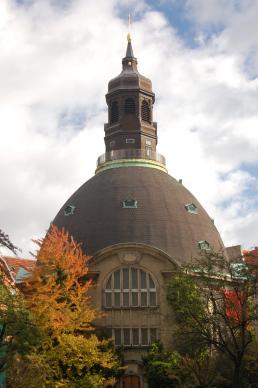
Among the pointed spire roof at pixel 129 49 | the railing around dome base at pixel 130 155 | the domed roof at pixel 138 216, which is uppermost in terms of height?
the pointed spire roof at pixel 129 49

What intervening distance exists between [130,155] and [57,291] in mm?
22483

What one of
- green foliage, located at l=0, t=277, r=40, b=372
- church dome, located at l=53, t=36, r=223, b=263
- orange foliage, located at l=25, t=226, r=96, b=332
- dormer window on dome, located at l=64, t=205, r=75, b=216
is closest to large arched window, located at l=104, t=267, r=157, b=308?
church dome, located at l=53, t=36, r=223, b=263

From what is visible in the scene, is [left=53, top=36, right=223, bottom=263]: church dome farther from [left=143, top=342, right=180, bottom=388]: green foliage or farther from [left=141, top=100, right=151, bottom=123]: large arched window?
[left=143, top=342, right=180, bottom=388]: green foliage

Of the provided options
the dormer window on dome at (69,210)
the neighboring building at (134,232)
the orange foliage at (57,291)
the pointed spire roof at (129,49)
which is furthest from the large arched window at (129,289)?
the pointed spire roof at (129,49)

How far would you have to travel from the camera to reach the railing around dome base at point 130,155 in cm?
5225

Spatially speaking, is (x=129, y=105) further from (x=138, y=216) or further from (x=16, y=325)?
(x=16, y=325)

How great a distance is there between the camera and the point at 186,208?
47.8 metres

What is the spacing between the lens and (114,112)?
56906 mm

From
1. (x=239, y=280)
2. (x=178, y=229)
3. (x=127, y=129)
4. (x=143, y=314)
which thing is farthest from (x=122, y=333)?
(x=127, y=129)

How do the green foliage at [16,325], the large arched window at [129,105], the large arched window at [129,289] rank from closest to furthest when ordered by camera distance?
the green foliage at [16,325] < the large arched window at [129,289] < the large arched window at [129,105]

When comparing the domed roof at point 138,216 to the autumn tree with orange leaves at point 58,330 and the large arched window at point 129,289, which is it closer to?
the large arched window at point 129,289

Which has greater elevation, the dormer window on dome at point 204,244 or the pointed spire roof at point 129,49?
the pointed spire roof at point 129,49

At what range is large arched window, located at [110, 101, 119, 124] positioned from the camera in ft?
185

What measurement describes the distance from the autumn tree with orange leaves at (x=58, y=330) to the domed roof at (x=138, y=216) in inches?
296
